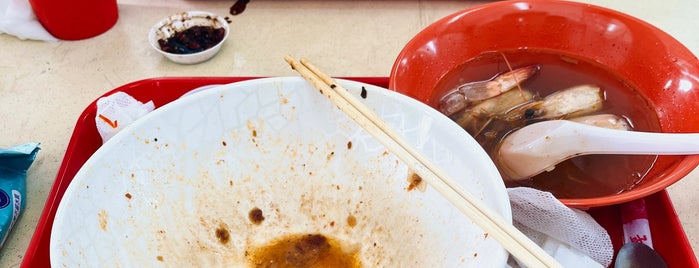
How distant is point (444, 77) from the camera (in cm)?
113

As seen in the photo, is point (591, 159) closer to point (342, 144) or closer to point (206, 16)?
point (342, 144)

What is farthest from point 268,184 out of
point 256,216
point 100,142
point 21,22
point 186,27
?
point 21,22

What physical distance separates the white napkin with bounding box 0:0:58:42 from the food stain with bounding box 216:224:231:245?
0.95 meters

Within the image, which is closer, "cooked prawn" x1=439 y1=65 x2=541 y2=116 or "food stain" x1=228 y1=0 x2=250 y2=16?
"cooked prawn" x1=439 y1=65 x2=541 y2=116

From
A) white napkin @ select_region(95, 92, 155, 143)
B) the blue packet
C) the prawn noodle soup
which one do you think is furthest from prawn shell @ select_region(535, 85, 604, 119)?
the blue packet

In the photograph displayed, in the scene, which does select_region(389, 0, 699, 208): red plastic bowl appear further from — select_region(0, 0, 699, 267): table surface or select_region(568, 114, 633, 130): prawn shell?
select_region(0, 0, 699, 267): table surface

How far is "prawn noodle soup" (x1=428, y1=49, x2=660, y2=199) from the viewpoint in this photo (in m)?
0.98

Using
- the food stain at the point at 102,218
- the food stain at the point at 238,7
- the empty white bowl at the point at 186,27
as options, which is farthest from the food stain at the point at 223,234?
the food stain at the point at 238,7

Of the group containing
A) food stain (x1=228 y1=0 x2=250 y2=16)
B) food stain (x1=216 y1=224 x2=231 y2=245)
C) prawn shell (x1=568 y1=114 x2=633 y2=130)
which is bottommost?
food stain (x1=228 y1=0 x2=250 y2=16)

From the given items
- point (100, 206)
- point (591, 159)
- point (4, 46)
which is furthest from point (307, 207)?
point (4, 46)

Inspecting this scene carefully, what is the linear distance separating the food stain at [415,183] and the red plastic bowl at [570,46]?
0.19 m

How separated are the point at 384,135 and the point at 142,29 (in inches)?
41.6

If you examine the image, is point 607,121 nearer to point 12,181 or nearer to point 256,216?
point 256,216

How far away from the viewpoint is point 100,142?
44.0 inches
